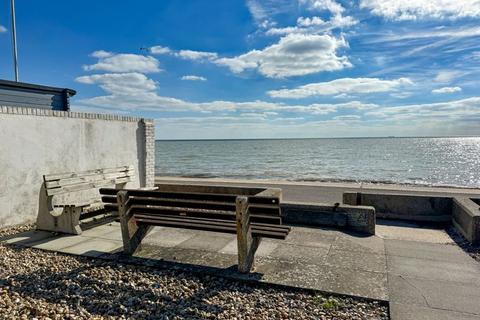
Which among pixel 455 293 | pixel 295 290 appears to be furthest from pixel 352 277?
pixel 455 293

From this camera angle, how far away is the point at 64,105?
34.7 ft

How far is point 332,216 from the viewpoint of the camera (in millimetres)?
5895

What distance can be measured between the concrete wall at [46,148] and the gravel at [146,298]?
2.44 metres

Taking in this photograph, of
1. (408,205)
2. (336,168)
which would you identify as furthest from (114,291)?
(336,168)

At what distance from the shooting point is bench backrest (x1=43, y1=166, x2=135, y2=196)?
5801mm

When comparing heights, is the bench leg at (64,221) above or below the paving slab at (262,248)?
above

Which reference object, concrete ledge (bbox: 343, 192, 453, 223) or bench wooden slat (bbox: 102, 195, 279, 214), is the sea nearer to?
concrete ledge (bbox: 343, 192, 453, 223)

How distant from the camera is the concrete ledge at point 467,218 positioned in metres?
5.09

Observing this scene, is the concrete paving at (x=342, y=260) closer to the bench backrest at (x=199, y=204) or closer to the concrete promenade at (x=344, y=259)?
the concrete promenade at (x=344, y=259)

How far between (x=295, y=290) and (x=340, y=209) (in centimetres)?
268

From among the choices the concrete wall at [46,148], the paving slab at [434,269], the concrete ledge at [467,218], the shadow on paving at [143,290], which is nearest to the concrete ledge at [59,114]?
the concrete wall at [46,148]

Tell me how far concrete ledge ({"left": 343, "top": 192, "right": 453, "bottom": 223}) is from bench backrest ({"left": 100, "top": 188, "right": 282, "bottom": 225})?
395cm

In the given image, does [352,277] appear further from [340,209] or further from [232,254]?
[340,209]

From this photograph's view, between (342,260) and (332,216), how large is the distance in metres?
1.66
